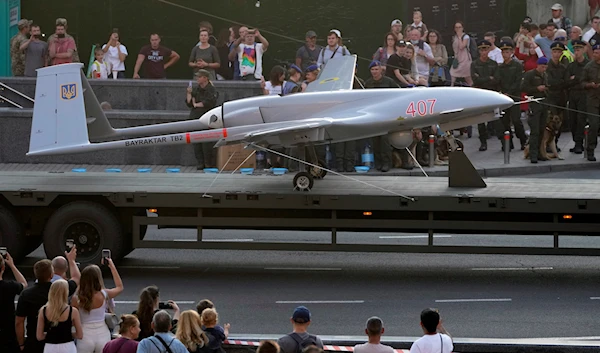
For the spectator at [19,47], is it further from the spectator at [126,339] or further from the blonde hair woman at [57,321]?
the spectator at [126,339]

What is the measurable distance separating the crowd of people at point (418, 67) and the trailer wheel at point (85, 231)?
262 inches

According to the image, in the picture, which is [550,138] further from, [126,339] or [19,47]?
[126,339]

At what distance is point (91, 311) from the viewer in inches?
412

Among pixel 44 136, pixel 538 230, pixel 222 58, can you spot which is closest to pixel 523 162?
pixel 222 58

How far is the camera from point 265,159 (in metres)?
23.5

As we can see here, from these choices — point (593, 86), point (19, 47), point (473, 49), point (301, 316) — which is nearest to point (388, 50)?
point (473, 49)

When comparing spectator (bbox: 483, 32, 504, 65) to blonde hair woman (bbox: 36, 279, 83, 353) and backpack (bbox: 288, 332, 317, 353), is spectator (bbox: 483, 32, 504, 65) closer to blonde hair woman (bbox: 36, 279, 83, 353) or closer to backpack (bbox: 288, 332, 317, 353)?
backpack (bbox: 288, 332, 317, 353)

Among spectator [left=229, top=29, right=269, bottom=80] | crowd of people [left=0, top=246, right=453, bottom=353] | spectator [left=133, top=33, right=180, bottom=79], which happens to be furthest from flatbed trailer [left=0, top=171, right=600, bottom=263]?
spectator [left=133, top=33, right=180, bottom=79]

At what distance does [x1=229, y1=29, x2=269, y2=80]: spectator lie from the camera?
25.6 m

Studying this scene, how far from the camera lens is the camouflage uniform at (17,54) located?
2683 cm

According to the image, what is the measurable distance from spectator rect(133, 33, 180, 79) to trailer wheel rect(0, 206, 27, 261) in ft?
37.5

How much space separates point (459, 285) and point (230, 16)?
16.3 metres

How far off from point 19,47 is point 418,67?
9689 millimetres

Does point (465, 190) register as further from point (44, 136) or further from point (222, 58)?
point (222, 58)
